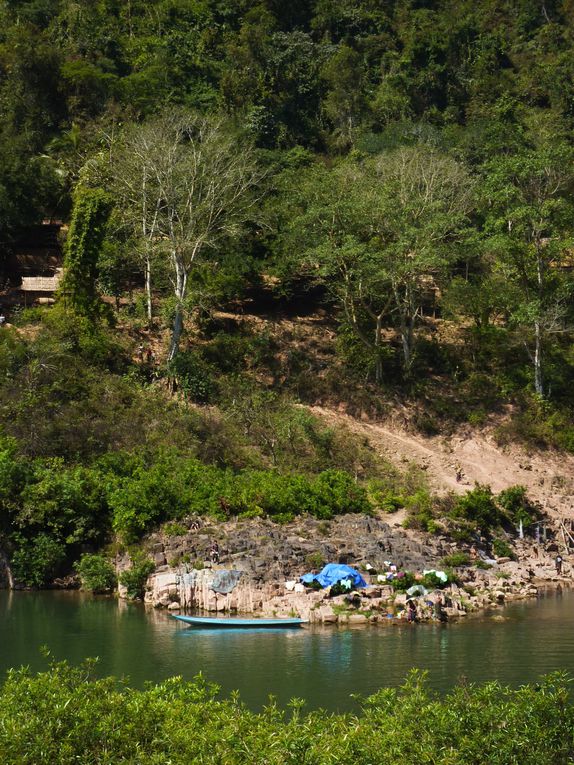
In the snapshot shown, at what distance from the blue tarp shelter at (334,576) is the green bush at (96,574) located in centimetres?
504

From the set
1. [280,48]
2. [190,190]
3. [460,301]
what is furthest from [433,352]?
[280,48]

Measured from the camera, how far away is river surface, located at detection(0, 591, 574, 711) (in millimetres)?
15688

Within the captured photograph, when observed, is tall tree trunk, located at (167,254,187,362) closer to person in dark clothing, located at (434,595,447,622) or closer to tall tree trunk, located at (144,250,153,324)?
tall tree trunk, located at (144,250,153,324)

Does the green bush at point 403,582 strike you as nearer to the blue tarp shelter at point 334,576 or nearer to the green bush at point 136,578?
the blue tarp shelter at point 334,576

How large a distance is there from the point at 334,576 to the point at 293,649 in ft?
12.6

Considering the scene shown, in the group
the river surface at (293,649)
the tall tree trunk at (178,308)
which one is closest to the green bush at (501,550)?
the river surface at (293,649)

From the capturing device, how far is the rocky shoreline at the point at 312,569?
2141 centimetres

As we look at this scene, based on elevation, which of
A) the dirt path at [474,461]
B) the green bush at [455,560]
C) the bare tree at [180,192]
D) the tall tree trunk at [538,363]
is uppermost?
the bare tree at [180,192]

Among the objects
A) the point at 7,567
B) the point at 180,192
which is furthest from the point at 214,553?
the point at 180,192

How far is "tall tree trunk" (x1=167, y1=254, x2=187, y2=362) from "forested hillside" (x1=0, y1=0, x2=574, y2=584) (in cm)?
10

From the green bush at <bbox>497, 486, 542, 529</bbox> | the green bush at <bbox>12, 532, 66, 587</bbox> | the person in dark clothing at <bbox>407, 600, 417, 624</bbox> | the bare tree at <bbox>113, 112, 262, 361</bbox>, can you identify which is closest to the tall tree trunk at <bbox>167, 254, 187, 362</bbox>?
the bare tree at <bbox>113, 112, 262, 361</bbox>

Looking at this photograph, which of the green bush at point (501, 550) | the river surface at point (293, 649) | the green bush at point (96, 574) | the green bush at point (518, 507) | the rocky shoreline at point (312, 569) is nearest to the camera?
the river surface at point (293, 649)

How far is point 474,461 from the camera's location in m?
31.0

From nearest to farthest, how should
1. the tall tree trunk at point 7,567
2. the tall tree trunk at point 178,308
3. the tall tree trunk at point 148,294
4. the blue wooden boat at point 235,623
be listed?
the blue wooden boat at point 235,623 → the tall tree trunk at point 7,567 → the tall tree trunk at point 178,308 → the tall tree trunk at point 148,294
